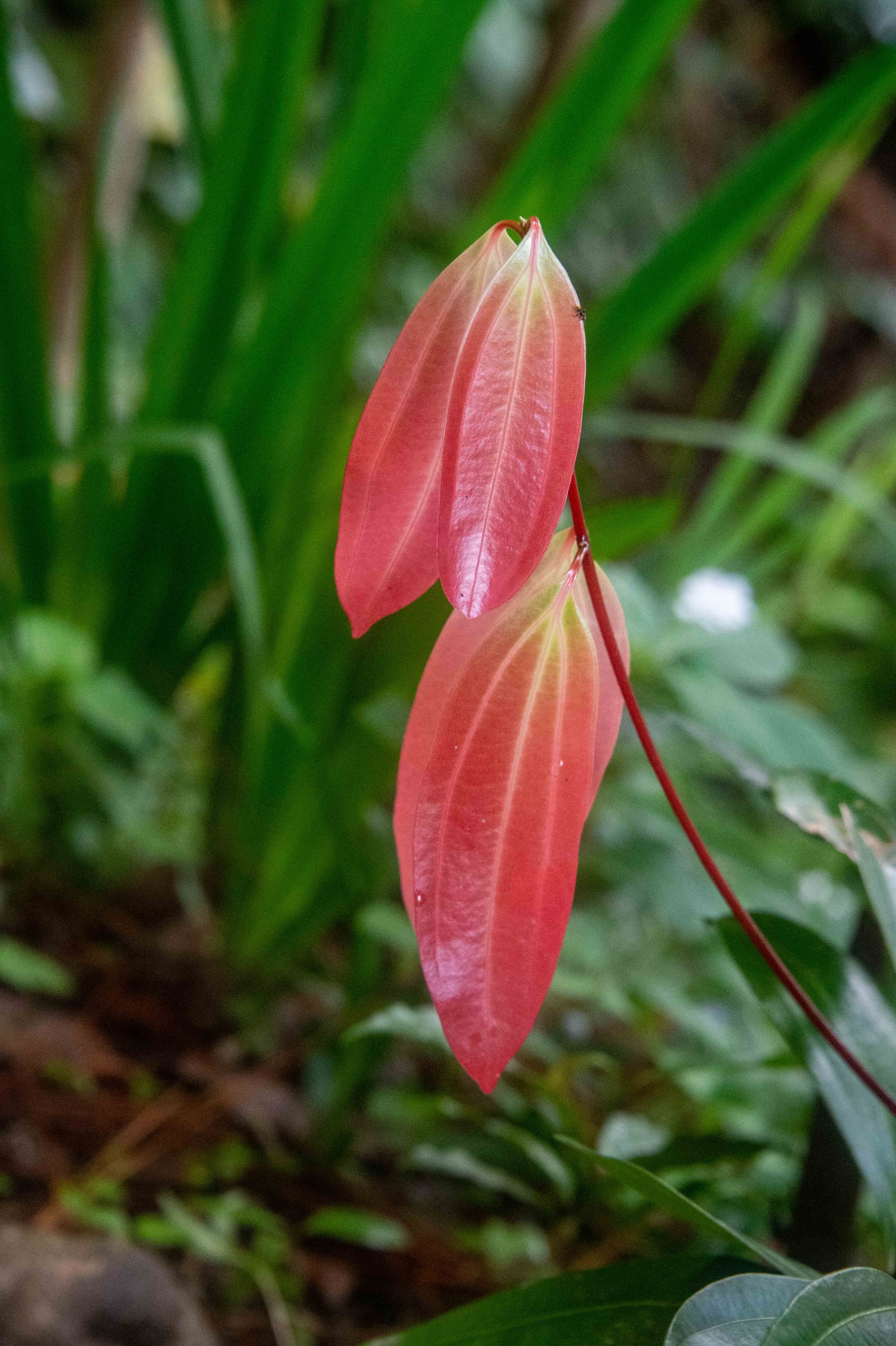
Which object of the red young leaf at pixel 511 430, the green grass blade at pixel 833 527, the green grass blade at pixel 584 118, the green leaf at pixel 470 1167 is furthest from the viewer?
the green grass blade at pixel 833 527

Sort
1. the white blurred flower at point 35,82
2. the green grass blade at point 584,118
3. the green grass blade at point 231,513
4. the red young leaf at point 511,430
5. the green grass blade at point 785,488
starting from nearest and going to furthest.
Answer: the red young leaf at point 511,430, the green grass blade at point 231,513, the green grass blade at point 584,118, the green grass blade at point 785,488, the white blurred flower at point 35,82

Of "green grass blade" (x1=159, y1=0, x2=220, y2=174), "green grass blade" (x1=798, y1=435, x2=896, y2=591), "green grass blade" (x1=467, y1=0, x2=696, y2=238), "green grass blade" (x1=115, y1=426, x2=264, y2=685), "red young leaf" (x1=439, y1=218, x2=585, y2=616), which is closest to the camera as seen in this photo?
"red young leaf" (x1=439, y1=218, x2=585, y2=616)

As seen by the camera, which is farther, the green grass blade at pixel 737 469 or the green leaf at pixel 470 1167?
the green grass blade at pixel 737 469

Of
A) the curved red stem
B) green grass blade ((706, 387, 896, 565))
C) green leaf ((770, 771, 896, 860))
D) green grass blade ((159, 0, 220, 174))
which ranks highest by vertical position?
green grass blade ((159, 0, 220, 174))

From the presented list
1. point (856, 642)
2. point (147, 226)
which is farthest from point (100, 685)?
point (856, 642)

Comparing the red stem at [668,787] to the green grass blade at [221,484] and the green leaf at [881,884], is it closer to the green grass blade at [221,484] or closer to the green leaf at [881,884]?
the green leaf at [881,884]

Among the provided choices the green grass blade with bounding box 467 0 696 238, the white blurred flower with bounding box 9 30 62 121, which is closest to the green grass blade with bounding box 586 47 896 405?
the green grass blade with bounding box 467 0 696 238

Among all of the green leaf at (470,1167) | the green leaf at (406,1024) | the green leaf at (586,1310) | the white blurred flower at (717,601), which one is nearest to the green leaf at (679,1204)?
the green leaf at (586,1310)

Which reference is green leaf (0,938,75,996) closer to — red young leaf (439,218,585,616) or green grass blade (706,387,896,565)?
red young leaf (439,218,585,616)
